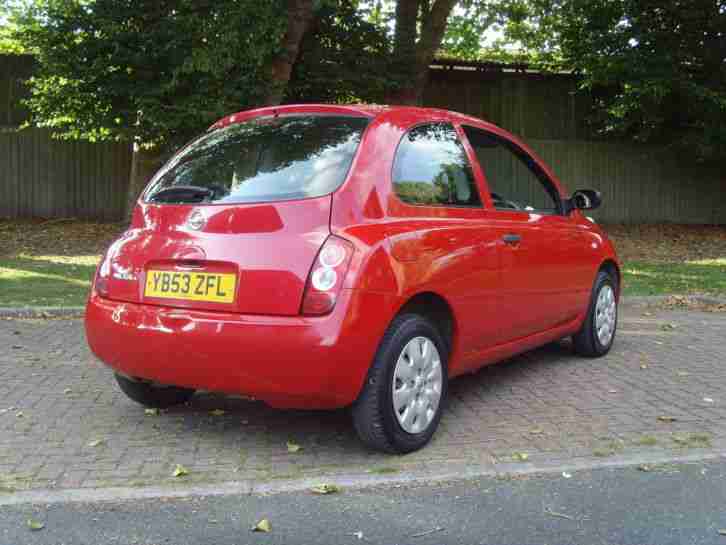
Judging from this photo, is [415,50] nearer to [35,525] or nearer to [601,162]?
[601,162]

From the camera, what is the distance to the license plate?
3975 millimetres

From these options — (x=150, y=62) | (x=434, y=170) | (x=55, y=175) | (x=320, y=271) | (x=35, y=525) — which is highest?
(x=150, y=62)

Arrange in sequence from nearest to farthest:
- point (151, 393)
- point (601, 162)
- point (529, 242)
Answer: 1. point (151, 393)
2. point (529, 242)
3. point (601, 162)

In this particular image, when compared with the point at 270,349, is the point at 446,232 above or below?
above

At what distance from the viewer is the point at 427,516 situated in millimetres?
3414

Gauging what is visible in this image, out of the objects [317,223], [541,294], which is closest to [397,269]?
[317,223]

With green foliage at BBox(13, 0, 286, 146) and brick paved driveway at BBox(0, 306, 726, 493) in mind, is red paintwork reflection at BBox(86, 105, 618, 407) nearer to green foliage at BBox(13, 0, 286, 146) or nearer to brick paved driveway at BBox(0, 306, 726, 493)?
brick paved driveway at BBox(0, 306, 726, 493)

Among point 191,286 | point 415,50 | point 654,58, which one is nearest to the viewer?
point 191,286

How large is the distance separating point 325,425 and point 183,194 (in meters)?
1.52

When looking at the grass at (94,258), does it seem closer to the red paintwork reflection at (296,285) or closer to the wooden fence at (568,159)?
the wooden fence at (568,159)

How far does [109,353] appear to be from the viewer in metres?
4.32

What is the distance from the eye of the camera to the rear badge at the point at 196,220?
4164 millimetres

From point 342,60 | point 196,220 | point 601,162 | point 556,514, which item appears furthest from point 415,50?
point 556,514

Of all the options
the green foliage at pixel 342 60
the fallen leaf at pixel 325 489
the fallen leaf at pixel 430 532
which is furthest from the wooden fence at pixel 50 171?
the fallen leaf at pixel 430 532
